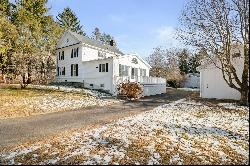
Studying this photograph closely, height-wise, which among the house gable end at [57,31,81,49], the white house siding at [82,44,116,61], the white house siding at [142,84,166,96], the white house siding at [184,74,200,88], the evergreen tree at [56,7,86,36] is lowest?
the white house siding at [142,84,166,96]

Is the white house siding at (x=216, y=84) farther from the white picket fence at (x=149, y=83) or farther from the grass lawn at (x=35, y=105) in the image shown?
the grass lawn at (x=35, y=105)

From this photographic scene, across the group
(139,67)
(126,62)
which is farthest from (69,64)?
(139,67)

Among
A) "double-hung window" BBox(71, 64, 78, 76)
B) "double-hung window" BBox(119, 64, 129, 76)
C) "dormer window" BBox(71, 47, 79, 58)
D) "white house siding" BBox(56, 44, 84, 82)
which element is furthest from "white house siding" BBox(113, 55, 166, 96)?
"double-hung window" BBox(71, 64, 78, 76)

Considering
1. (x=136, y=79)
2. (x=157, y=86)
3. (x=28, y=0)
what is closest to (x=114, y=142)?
(x=136, y=79)

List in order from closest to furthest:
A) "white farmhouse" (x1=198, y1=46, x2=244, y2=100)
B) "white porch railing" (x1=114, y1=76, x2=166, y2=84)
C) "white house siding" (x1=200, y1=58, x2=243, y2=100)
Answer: "white farmhouse" (x1=198, y1=46, x2=244, y2=100), "white house siding" (x1=200, y1=58, x2=243, y2=100), "white porch railing" (x1=114, y1=76, x2=166, y2=84)

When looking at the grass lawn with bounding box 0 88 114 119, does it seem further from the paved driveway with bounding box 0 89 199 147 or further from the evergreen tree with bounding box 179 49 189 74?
the evergreen tree with bounding box 179 49 189 74

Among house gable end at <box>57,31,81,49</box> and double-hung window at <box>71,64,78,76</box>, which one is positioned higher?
house gable end at <box>57,31,81,49</box>

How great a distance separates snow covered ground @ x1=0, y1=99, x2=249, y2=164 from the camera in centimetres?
782

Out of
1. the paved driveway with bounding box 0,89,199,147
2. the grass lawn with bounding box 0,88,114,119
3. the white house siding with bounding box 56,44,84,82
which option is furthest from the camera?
the white house siding with bounding box 56,44,84,82

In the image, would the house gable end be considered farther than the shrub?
Yes

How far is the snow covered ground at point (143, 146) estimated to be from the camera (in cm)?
782

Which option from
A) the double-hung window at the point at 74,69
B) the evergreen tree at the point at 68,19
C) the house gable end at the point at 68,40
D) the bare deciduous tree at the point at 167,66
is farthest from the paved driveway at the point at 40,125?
the evergreen tree at the point at 68,19

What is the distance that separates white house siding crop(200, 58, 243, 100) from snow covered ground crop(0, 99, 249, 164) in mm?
13271

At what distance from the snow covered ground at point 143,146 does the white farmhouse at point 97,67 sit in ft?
63.0
